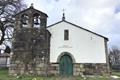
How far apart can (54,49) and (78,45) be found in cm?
257

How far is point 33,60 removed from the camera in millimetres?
21188

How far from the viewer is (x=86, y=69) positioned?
70.1 ft

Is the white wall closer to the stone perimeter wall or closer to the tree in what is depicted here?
the stone perimeter wall

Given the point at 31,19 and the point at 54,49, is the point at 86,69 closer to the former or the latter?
the point at 54,49

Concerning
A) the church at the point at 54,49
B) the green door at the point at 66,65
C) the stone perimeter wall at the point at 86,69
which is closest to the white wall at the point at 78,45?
the church at the point at 54,49

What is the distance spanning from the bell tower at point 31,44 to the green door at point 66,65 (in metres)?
1.56

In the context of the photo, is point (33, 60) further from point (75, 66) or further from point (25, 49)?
point (75, 66)

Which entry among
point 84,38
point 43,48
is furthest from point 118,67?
point 43,48

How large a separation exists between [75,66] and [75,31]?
3.74m

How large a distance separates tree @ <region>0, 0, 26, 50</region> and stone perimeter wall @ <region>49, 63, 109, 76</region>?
10.4 meters

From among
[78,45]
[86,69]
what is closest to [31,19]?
[78,45]

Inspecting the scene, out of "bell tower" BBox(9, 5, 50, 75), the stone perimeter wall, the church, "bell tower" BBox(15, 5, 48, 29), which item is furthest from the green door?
"bell tower" BBox(15, 5, 48, 29)

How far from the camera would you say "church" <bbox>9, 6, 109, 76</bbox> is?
21.2m

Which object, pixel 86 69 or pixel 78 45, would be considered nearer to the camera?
pixel 86 69
